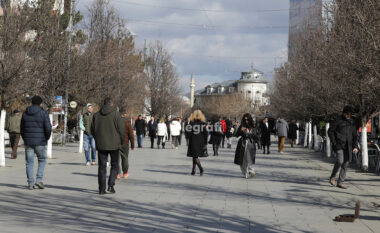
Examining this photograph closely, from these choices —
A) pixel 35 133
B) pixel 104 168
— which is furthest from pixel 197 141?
pixel 35 133

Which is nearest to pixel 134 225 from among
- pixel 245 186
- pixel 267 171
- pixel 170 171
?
pixel 245 186

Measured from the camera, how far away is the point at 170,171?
58.6 feet

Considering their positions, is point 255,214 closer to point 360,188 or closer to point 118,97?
point 360,188

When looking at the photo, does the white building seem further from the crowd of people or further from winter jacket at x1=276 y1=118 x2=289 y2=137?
the crowd of people

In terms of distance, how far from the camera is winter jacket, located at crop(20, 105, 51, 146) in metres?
12.6

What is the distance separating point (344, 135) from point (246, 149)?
3.06m

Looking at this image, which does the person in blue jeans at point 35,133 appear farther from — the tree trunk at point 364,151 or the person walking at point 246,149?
the tree trunk at point 364,151

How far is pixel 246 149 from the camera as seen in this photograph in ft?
53.9

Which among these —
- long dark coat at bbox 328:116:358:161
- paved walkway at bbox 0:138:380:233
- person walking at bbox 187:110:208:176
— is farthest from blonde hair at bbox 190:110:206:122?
long dark coat at bbox 328:116:358:161

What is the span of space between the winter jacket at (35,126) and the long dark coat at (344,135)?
6163 mm

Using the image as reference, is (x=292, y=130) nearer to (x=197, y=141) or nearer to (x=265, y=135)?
(x=265, y=135)

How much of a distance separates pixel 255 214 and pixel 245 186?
4.46 m

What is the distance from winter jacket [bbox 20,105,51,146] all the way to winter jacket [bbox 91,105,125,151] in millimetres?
1080

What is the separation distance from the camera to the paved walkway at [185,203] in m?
8.38
